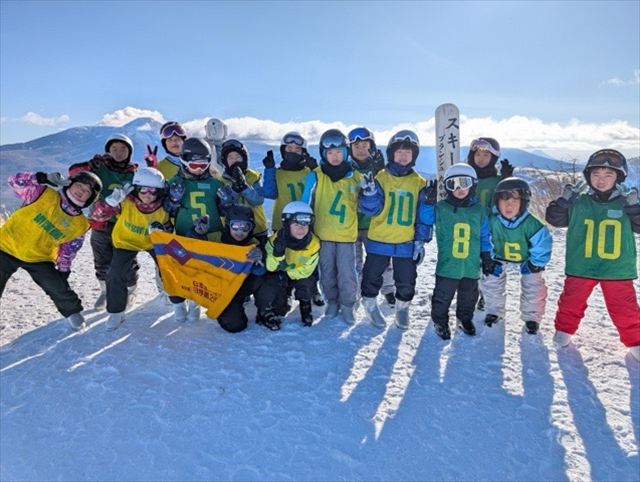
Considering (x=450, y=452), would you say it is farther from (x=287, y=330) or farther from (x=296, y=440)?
(x=287, y=330)

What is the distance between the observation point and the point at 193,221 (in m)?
4.93

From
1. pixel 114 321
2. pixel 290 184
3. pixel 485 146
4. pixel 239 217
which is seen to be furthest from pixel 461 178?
pixel 114 321

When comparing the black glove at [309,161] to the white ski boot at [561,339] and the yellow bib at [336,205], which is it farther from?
the white ski boot at [561,339]

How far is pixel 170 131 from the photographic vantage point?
5527 millimetres

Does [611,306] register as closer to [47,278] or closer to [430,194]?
[430,194]

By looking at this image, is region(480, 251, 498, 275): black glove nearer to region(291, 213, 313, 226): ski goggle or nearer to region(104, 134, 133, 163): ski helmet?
region(291, 213, 313, 226): ski goggle

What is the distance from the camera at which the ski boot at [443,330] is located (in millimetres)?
4527

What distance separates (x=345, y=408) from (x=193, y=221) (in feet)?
9.74

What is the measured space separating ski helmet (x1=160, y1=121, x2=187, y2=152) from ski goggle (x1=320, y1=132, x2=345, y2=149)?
226 centimetres

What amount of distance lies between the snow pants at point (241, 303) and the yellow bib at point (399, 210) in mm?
1572

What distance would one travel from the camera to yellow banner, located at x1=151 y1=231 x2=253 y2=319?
185 inches

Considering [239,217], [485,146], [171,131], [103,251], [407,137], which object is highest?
[171,131]

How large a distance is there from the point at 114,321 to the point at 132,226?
1.20 meters

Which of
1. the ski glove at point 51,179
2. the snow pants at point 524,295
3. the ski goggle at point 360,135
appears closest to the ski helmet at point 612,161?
the snow pants at point 524,295
